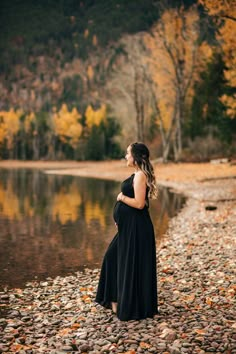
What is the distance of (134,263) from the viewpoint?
723 centimetres

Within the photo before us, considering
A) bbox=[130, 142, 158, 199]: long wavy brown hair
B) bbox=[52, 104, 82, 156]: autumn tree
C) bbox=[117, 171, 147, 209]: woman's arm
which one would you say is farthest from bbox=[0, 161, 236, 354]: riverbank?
bbox=[52, 104, 82, 156]: autumn tree

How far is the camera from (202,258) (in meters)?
11.4

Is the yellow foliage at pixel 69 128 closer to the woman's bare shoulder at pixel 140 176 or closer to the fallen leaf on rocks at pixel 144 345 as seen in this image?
the woman's bare shoulder at pixel 140 176

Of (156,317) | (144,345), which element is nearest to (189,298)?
(156,317)

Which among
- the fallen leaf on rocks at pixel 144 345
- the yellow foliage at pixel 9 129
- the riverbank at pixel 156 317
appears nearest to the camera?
the fallen leaf on rocks at pixel 144 345

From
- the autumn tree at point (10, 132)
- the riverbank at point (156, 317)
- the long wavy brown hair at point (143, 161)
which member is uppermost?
the autumn tree at point (10, 132)

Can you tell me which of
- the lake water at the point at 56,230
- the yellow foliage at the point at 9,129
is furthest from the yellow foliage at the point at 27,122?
the lake water at the point at 56,230

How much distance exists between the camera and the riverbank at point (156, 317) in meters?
6.39

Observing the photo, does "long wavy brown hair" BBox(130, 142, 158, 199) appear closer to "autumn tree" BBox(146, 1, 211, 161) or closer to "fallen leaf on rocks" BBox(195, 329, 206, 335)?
"fallen leaf on rocks" BBox(195, 329, 206, 335)

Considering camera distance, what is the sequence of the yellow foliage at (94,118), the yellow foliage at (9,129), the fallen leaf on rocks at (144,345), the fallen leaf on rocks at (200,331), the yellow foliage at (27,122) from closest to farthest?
the fallen leaf on rocks at (144,345) < the fallen leaf on rocks at (200,331) < the yellow foliage at (94,118) < the yellow foliage at (9,129) < the yellow foliage at (27,122)

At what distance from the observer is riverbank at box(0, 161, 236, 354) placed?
21.0 feet

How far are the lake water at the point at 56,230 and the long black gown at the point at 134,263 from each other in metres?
3.43

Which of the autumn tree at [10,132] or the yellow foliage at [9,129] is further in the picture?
the autumn tree at [10,132]

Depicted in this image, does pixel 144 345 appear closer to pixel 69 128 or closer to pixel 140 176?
pixel 140 176
